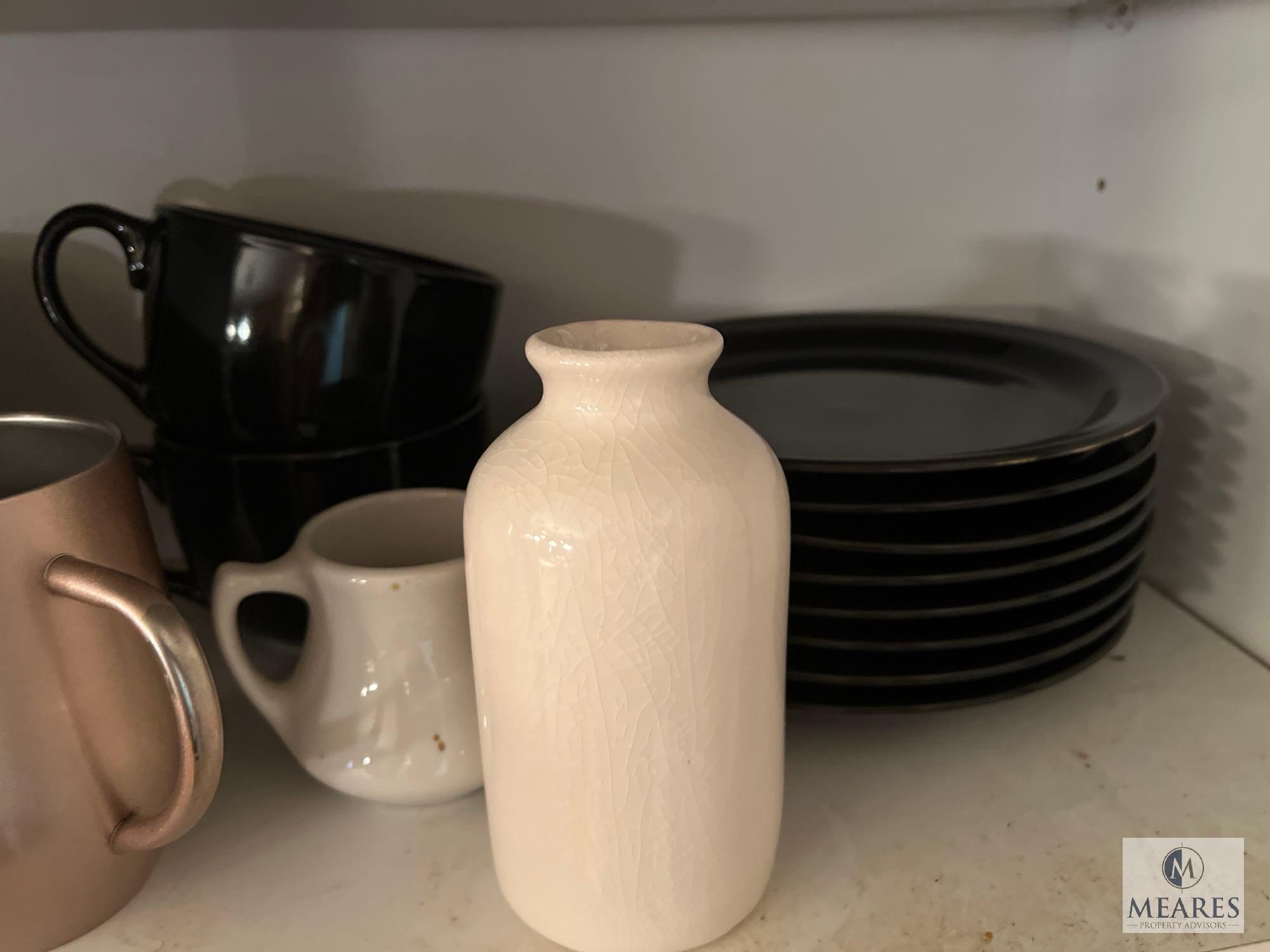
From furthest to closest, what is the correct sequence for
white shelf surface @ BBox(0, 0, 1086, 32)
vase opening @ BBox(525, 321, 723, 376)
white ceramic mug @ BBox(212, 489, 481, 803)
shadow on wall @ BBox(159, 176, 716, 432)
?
1. shadow on wall @ BBox(159, 176, 716, 432)
2. white shelf surface @ BBox(0, 0, 1086, 32)
3. white ceramic mug @ BBox(212, 489, 481, 803)
4. vase opening @ BBox(525, 321, 723, 376)

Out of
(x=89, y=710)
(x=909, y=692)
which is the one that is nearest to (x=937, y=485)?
(x=909, y=692)

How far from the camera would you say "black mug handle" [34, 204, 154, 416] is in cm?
53

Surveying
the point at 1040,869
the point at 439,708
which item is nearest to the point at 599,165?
the point at 439,708

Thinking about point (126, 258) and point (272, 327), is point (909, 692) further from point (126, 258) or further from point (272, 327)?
point (126, 258)

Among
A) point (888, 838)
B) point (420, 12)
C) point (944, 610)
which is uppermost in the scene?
point (420, 12)

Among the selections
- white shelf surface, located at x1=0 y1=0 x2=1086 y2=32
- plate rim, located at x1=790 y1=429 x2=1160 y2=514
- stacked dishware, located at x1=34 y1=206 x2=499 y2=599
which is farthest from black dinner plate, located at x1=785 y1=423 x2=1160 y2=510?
white shelf surface, located at x1=0 y1=0 x2=1086 y2=32

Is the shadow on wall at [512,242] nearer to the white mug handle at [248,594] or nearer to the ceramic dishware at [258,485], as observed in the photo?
the ceramic dishware at [258,485]

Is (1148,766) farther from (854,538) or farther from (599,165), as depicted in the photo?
(599,165)

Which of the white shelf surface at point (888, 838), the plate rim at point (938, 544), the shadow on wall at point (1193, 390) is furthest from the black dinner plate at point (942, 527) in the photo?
the shadow on wall at point (1193, 390)

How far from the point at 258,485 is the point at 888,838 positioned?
0.39 metres

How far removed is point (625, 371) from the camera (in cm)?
36

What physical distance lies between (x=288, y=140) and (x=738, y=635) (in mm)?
499

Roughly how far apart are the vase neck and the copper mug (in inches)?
7.1
